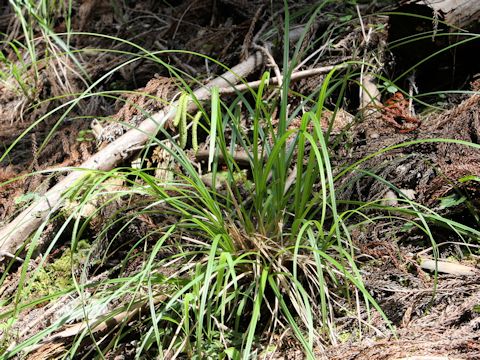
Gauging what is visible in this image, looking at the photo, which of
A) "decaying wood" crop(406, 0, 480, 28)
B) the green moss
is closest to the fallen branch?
the green moss

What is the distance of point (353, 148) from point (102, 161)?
1.14 m

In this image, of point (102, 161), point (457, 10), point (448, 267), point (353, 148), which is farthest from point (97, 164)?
point (457, 10)

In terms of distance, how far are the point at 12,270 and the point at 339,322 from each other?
144cm

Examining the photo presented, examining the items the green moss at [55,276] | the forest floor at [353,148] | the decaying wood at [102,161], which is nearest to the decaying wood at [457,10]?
the forest floor at [353,148]

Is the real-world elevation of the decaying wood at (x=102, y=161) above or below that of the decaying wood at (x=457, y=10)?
below

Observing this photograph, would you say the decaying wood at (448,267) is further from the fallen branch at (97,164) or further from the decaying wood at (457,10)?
the decaying wood at (457,10)

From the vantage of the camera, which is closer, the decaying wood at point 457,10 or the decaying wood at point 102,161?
the decaying wood at point 102,161

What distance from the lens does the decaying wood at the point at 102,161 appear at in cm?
249

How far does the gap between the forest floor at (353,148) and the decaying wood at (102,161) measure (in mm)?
64

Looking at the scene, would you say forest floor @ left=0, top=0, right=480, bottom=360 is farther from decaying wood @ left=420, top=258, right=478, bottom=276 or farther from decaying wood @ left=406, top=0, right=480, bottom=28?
decaying wood @ left=406, top=0, right=480, bottom=28

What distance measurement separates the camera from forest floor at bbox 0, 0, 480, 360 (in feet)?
6.15

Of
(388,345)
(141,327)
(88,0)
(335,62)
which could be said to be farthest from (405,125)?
(88,0)

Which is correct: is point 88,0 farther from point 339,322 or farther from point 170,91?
point 339,322

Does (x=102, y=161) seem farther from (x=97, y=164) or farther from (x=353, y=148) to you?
(x=353, y=148)
